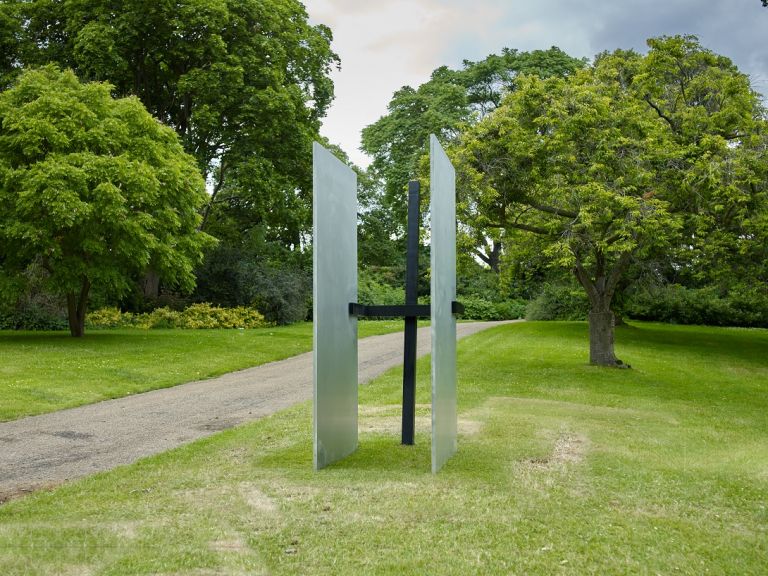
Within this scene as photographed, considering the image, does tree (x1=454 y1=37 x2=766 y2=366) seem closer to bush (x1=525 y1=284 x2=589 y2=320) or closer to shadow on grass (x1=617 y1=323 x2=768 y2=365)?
shadow on grass (x1=617 y1=323 x2=768 y2=365)

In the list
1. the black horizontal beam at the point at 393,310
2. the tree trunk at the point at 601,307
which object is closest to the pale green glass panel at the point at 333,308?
the black horizontal beam at the point at 393,310

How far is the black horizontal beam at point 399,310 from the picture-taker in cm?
824

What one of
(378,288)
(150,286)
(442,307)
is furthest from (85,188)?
(378,288)

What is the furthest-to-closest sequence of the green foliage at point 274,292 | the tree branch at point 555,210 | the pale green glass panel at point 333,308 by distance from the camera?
1. the green foliage at point 274,292
2. the tree branch at point 555,210
3. the pale green glass panel at point 333,308

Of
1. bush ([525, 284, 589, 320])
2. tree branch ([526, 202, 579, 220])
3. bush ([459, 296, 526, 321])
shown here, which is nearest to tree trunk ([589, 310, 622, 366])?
tree branch ([526, 202, 579, 220])

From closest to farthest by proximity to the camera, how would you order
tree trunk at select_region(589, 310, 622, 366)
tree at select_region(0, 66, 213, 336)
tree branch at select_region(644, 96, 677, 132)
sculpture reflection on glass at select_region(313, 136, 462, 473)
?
sculpture reflection on glass at select_region(313, 136, 462, 473) < tree branch at select_region(644, 96, 677, 132) < tree at select_region(0, 66, 213, 336) < tree trunk at select_region(589, 310, 622, 366)

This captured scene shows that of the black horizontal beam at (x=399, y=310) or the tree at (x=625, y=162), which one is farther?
the tree at (x=625, y=162)

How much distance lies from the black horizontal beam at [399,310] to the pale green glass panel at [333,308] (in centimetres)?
14

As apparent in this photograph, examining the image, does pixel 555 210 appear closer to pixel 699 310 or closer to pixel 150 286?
pixel 150 286

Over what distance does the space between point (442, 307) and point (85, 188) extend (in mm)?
14869

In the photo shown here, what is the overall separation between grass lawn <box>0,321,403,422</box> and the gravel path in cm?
76

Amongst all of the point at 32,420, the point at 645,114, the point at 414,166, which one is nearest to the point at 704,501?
the point at 32,420

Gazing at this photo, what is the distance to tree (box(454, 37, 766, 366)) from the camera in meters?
16.0

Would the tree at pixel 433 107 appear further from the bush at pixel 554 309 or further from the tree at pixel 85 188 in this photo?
the tree at pixel 85 188
